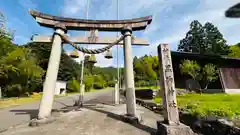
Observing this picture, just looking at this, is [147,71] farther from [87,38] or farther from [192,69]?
[87,38]

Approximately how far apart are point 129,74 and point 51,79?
3194 mm

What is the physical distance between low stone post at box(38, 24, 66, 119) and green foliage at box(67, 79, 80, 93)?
A: 29314 mm

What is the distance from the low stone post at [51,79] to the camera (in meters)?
5.77

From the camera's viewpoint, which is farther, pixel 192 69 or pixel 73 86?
pixel 73 86

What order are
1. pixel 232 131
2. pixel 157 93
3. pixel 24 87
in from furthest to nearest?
pixel 24 87 < pixel 157 93 < pixel 232 131

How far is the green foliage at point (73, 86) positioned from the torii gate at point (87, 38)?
29.2 metres

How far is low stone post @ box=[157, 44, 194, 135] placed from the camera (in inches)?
154

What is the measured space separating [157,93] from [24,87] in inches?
796

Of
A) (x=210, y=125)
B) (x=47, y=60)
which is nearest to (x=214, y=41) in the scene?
(x=47, y=60)

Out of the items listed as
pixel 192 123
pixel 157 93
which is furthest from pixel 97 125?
pixel 157 93

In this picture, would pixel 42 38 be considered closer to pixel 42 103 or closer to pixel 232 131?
pixel 42 103

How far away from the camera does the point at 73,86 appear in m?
34.8

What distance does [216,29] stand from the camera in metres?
56.8

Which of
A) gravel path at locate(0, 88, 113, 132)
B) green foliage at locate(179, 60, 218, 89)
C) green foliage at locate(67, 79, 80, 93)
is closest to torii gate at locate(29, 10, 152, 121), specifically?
gravel path at locate(0, 88, 113, 132)
